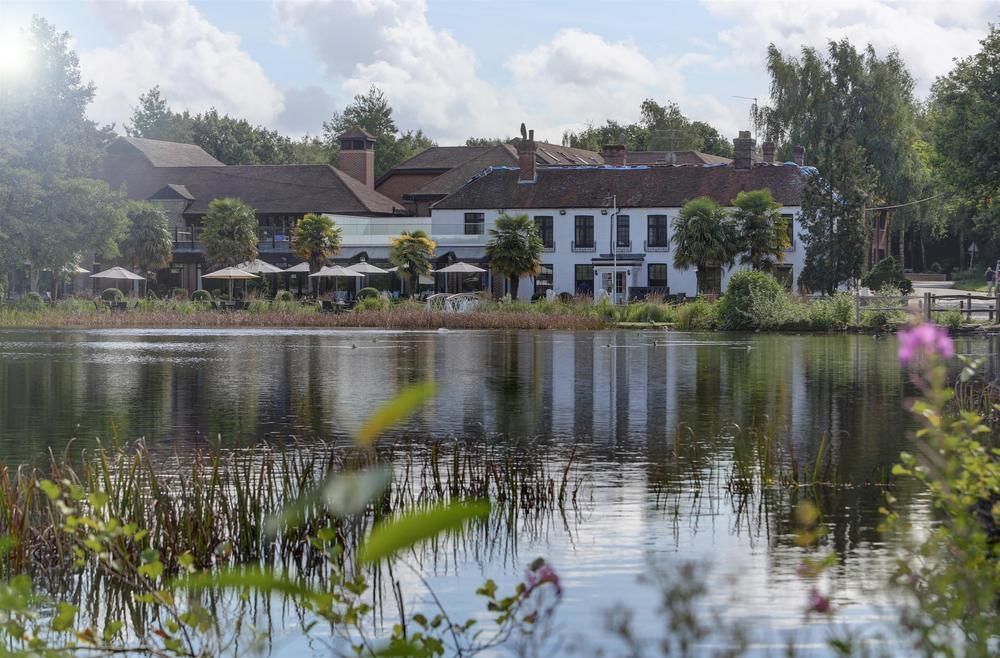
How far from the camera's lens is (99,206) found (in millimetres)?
59781

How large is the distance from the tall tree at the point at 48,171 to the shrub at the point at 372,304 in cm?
1150

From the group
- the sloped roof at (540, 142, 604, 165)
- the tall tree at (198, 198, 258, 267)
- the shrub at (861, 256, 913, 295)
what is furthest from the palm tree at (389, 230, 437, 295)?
the shrub at (861, 256, 913, 295)

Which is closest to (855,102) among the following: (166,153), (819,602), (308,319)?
(308,319)

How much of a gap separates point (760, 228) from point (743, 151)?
8.93 m

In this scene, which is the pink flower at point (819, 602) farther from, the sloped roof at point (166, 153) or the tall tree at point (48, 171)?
the sloped roof at point (166, 153)

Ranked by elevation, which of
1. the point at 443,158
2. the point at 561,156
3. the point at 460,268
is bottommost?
the point at 460,268

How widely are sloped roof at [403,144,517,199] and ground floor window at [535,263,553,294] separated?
11.3 metres

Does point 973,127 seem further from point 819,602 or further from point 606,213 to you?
point 819,602

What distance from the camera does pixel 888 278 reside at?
61.4m

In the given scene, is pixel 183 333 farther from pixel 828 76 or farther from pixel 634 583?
pixel 634 583

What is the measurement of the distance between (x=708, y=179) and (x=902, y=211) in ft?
33.8

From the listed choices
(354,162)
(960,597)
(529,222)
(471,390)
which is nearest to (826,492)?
(960,597)

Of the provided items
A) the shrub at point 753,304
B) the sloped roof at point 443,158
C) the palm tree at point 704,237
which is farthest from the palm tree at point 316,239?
the shrub at point 753,304

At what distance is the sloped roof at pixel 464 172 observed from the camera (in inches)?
3098
